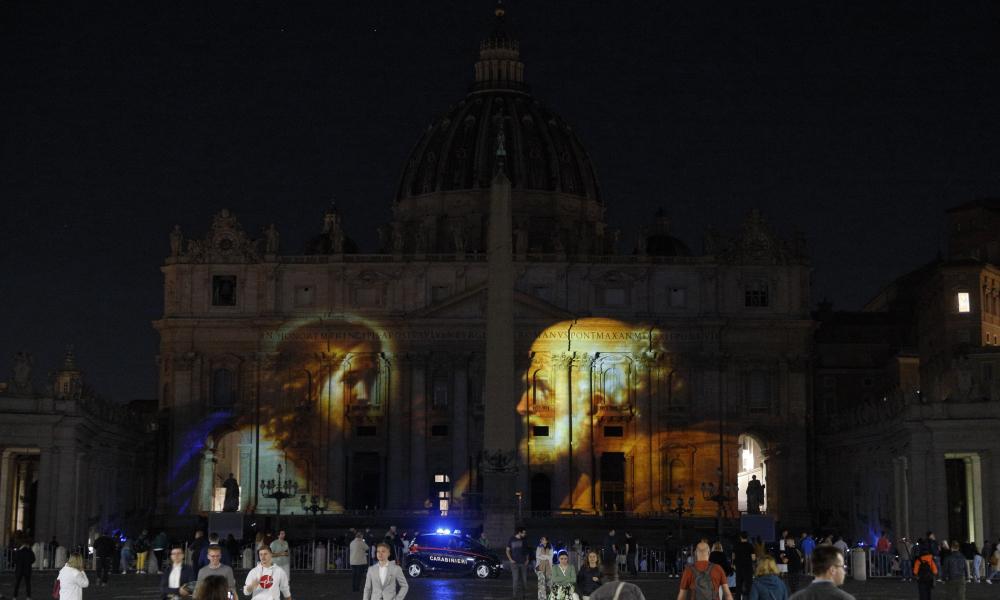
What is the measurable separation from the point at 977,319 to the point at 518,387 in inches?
1039

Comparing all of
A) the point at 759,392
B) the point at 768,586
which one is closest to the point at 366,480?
the point at 759,392

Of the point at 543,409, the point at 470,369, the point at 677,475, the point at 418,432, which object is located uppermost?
the point at 470,369

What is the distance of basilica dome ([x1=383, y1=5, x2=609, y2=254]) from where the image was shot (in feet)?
397

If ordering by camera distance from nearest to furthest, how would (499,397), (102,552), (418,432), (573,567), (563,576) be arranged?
(563,576)
(573,567)
(102,552)
(499,397)
(418,432)

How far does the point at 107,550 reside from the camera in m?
47.7

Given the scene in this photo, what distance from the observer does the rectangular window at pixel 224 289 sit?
100m

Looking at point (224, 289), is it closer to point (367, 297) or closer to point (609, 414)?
point (367, 297)

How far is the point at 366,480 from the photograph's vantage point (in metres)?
99.0

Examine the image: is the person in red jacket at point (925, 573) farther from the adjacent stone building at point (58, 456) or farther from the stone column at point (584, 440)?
the stone column at point (584, 440)

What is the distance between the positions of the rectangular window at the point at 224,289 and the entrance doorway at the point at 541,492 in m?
20.2

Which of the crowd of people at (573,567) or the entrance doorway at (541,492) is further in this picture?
the entrance doorway at (541,492)

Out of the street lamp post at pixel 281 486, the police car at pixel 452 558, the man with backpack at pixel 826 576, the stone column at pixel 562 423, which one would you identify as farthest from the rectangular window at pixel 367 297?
the man with backpack at pixel 826 576

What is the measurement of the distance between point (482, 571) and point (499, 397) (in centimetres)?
576

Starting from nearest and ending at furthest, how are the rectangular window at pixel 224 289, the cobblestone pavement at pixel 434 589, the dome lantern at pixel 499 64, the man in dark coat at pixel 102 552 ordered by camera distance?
the cobblestone pavement at pixel 434 589
the man in dark coat at pixel 102 552
the rectangular window at pixel 224 289
the dome lantern at pixel 499 64
